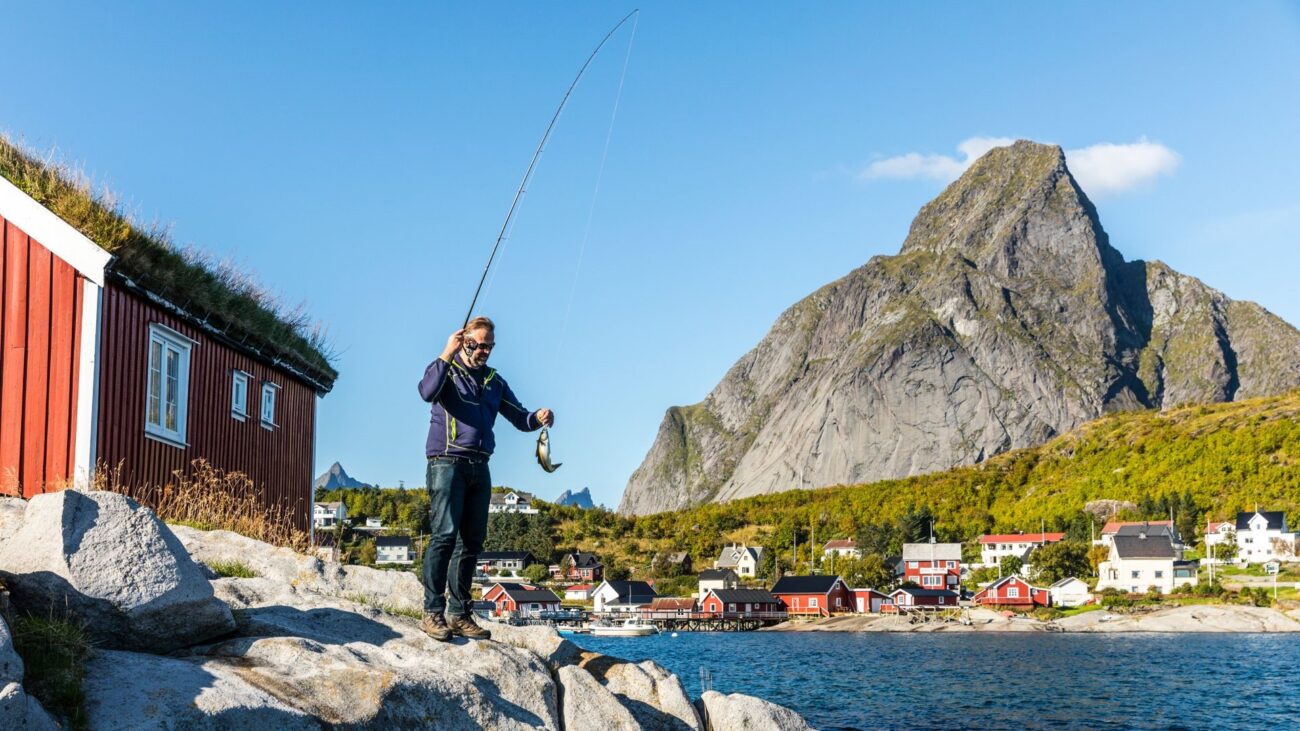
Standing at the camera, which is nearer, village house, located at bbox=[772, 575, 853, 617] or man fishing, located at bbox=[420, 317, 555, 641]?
man fishing, located at bbox=[420, 317, 555, 641]

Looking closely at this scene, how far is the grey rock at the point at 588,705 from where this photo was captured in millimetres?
8789

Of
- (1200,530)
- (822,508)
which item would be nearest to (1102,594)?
(1200,530)

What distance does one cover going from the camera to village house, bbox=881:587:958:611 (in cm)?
9700

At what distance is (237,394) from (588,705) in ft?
35.4

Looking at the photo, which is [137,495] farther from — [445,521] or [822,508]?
[822,508]

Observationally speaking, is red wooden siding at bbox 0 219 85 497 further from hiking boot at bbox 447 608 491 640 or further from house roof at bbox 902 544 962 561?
house roof at bbox 902 544 962 561

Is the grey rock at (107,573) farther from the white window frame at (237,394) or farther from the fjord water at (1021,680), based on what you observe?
the fjord water at (1021,680)

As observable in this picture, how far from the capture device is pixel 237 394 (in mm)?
17531

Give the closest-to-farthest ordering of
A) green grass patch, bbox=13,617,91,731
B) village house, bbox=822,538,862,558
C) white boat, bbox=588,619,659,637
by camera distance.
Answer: green grass patch, bbox=13,617,91,731
white boat, bbox=588,619,659,637
village house, bbox=822,538,862,558

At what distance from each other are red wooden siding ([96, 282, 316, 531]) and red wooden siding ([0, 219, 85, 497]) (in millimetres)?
382

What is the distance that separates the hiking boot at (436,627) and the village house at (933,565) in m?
103

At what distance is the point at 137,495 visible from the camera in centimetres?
1427

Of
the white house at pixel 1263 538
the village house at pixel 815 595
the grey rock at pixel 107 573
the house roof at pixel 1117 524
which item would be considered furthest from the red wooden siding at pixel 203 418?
the house roof at pixel 1117 524

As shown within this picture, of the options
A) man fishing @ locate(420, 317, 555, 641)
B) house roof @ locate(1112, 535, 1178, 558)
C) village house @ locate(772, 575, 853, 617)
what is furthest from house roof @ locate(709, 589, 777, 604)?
man fishing @ locate(420, 317, 555, 641)
